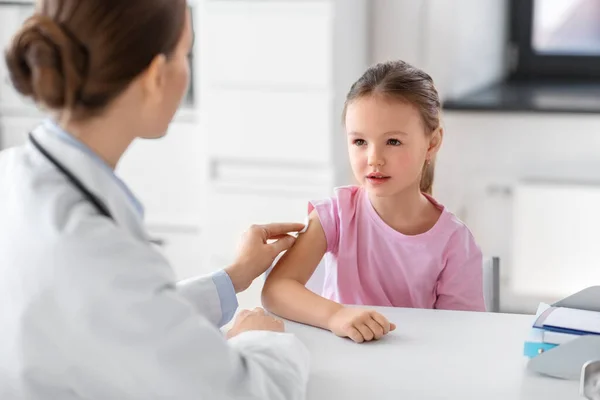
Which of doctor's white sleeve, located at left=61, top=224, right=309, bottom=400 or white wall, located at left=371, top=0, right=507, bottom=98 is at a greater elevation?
white wall, located at left=371, top=0, right=507, bottom=98

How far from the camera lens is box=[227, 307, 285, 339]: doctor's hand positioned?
1.33m

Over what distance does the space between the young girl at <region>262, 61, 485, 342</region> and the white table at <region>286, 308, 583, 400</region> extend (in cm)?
16

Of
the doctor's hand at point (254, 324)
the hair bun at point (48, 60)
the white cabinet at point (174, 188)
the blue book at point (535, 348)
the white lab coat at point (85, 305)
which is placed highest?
the hair bun at point (48, 60)

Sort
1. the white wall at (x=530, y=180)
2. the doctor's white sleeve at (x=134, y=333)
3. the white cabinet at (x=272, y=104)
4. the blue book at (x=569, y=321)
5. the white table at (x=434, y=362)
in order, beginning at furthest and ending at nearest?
1. the white wall at (x=530, y=180)
2. the white cabinet at (x=272, y=104)
3. the blue book at (x=569, y=321)
4. the white table at (x=434, y=362)
5. the doctor's white sleeve at (x=134, y=333)

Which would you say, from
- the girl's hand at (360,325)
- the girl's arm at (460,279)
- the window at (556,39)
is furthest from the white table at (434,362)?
the window at (556,39)

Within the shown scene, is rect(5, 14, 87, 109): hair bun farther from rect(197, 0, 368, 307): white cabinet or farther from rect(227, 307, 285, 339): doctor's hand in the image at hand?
rect(197, 0, 368, 307): white cabinet

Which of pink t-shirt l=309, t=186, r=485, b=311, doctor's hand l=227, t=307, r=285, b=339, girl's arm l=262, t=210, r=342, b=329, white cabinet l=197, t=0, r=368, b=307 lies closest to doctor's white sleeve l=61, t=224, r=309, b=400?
doctor's hand l=227, t=307, r=285, b=339

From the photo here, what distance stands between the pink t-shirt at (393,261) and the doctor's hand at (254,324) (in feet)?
0.93

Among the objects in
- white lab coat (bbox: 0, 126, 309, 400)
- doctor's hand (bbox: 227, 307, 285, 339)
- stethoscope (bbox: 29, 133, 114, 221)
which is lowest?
doctor's hand (bbox: 227, 307, 285, 339)

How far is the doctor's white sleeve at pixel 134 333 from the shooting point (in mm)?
975

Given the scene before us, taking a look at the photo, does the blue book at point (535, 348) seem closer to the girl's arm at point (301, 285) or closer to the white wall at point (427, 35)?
the girl's arm at point (301, 285)

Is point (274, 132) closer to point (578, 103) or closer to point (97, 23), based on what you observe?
point (578, 103)

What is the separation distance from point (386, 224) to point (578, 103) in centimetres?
173

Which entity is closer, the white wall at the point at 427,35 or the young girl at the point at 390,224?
the young girl at the point at 390,224
